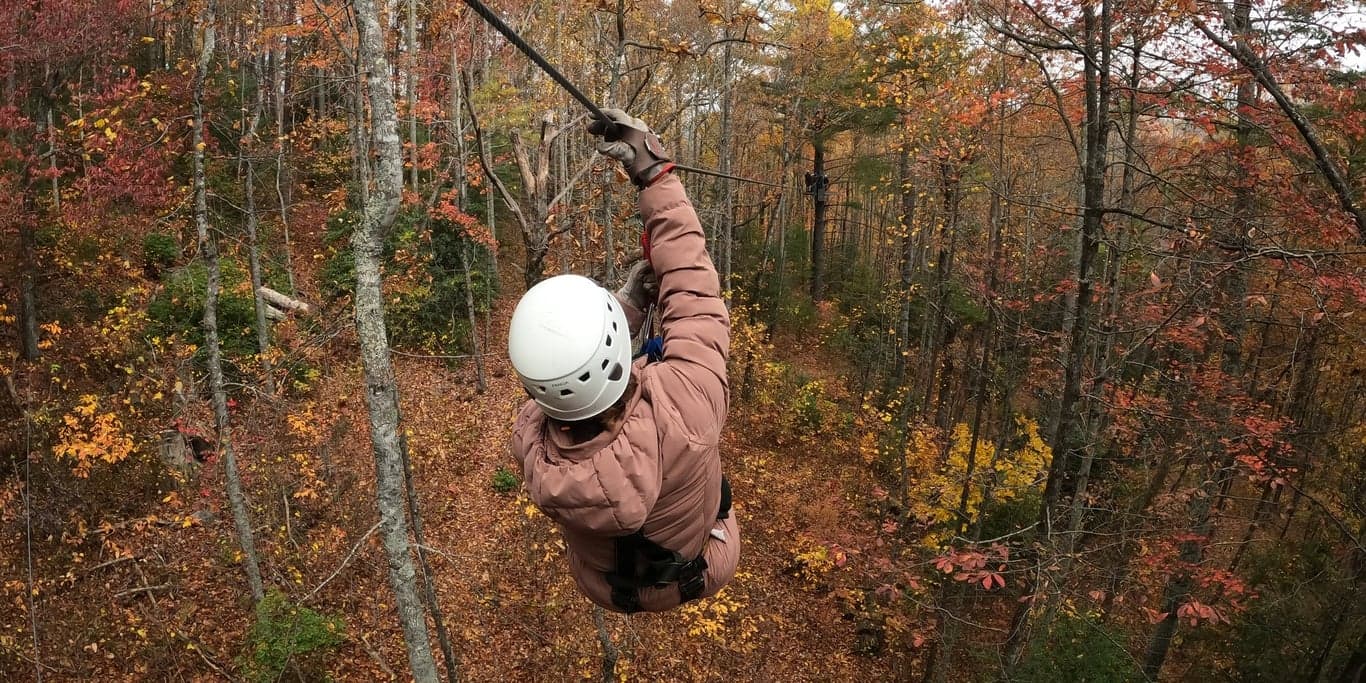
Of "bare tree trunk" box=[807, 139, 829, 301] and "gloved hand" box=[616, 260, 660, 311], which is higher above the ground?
"bare tree trunk" box=[807, 139, 829, 301]

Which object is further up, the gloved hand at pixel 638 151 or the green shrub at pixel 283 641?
the gloved hand at pixel 638 151

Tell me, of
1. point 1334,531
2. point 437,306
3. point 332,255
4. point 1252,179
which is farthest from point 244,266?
point 1334,531

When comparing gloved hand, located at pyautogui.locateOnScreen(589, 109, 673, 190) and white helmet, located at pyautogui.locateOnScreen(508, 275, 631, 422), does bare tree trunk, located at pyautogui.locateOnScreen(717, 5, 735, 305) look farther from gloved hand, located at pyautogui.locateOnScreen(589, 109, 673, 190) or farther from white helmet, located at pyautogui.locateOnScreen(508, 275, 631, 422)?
→ white helmet, located at pyautogui.locateOnScreen(508, 275, 631, 422)

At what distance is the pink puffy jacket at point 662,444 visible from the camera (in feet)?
6.41

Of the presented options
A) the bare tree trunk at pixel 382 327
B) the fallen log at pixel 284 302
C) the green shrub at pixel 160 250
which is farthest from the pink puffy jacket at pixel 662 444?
the green shrub at pixel 160 250

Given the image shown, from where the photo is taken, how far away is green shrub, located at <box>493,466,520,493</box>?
1227 centimetres

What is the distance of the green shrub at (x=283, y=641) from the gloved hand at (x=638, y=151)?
327 inches

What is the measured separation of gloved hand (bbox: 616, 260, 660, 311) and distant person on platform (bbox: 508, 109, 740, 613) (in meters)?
0.33

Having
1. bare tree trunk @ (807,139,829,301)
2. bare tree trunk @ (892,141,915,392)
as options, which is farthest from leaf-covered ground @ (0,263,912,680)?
bare tree trunk @ (807,139,829,301)

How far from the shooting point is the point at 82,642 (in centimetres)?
832

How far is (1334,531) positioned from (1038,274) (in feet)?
22.5

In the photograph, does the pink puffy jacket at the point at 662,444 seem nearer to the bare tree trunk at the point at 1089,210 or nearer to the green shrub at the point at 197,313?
the bare tree trunk at the point at 1089,210

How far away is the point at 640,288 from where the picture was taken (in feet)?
9.14

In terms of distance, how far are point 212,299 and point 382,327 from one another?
5.46m
